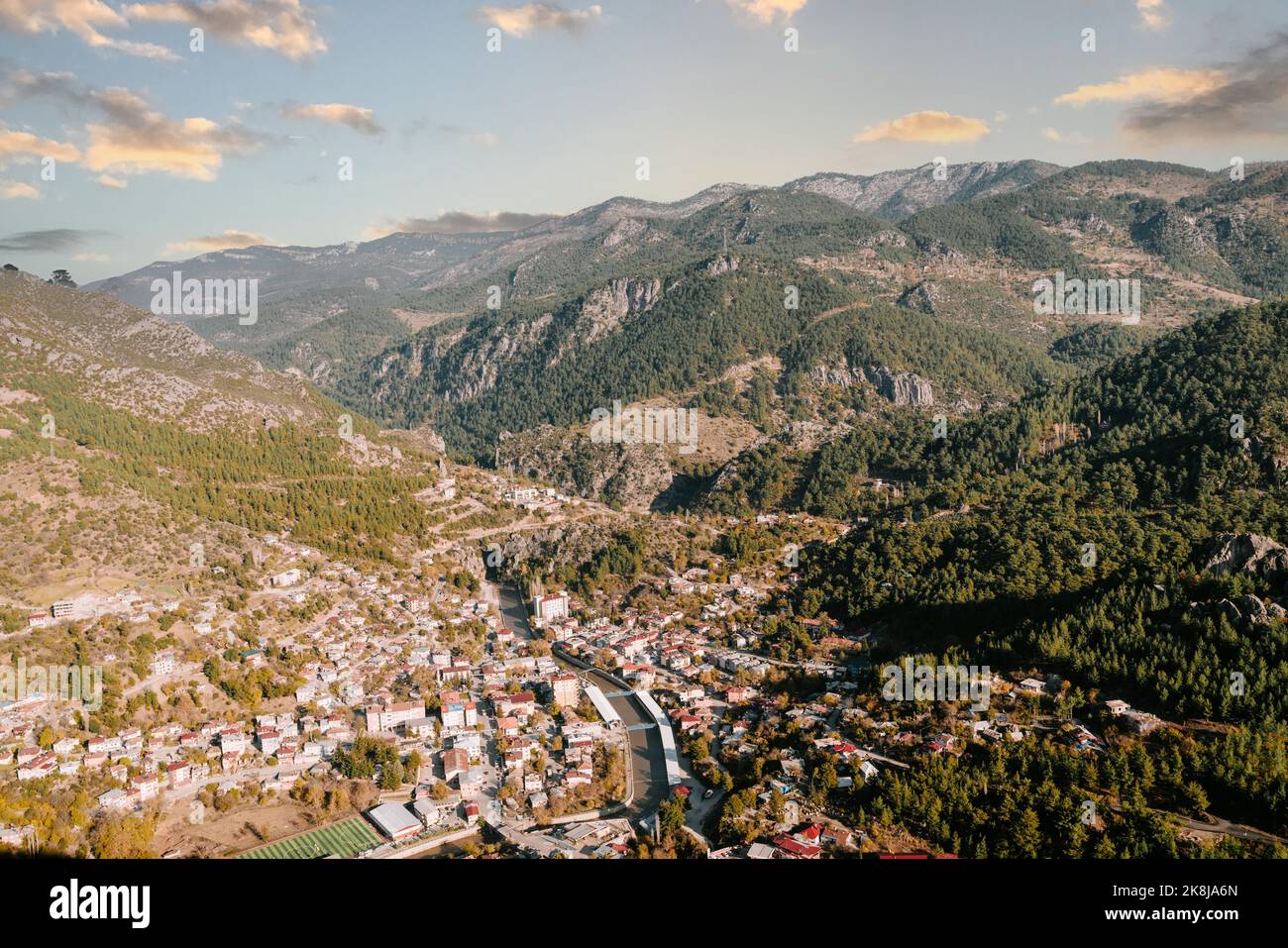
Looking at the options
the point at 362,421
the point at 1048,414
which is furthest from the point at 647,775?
the point at 362,421

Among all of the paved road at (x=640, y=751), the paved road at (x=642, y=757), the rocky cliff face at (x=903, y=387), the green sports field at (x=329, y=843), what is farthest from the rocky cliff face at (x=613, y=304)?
the green sports field at (x=329, y=843)

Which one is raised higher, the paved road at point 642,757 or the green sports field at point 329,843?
the paved road at point 642,757

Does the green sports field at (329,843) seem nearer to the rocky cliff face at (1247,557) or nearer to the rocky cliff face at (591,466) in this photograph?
the rocky cliff face at (1247,557)

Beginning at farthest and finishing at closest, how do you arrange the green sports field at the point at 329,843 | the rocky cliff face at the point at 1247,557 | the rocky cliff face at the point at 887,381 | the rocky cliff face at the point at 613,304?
the rocky cliff face at the point at 613,304, the rocky cliff face at the point at 887,381, the rocky cliff face at the point at 1247,557, the green sports field at the point at 329,843

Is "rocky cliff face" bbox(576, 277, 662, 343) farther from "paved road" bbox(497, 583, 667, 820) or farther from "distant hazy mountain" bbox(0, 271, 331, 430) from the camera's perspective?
"paved road" bbox(497, 583, 667, 820)

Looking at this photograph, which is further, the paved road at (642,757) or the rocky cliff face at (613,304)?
the rocky cliff face at (613,304)

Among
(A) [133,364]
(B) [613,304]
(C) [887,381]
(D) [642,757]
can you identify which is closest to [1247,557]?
(D) [642,757]

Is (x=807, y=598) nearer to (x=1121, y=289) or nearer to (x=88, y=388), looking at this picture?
(x=88, y=388)
